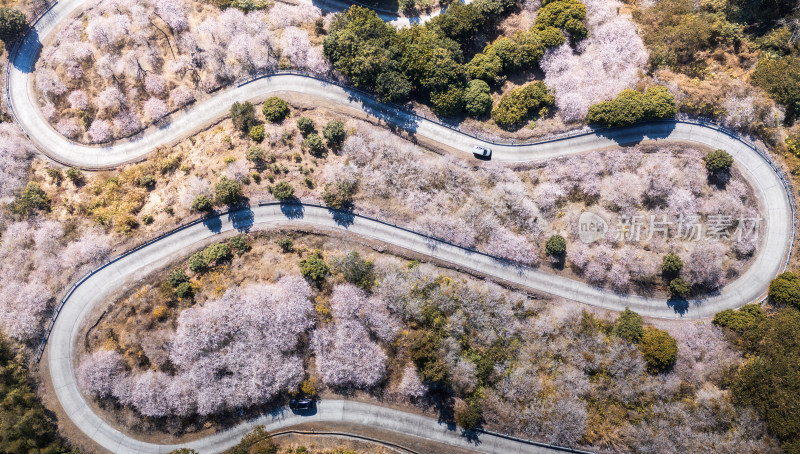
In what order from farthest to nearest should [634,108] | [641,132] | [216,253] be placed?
[641,132], [634,108], [216,253]

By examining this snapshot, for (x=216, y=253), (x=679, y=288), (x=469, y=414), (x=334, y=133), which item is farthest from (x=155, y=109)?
(x=679, y=288)

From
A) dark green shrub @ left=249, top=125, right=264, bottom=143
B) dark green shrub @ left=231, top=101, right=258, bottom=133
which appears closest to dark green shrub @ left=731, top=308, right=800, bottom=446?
dark green shrub @ left=249, top=125, right=264, bottom=143

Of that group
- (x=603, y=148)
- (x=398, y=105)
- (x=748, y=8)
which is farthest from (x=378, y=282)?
(x=748, y=8)

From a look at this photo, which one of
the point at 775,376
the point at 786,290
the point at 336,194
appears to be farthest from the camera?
the point at 336,194

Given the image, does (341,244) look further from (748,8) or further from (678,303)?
(748,8)

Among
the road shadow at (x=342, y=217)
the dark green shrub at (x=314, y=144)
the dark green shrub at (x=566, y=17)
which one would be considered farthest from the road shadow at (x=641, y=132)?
the dark green shrub at (x=314, y=144)

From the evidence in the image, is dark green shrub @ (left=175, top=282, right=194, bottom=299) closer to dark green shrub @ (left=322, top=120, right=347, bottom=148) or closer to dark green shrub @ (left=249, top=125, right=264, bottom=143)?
dark green shrub @ (left=249, top=125, right=264, bottom=143)

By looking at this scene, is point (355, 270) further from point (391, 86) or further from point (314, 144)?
point (391, 86)

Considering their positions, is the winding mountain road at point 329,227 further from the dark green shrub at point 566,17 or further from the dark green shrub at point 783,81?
the dark green shrub at point 566,17
